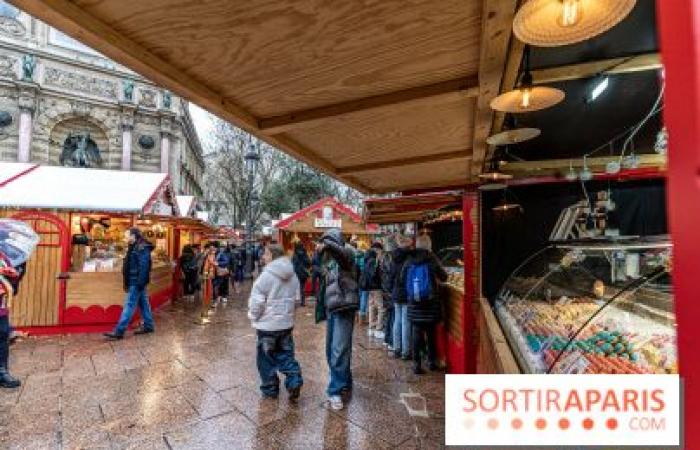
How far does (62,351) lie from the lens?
21.8 ft

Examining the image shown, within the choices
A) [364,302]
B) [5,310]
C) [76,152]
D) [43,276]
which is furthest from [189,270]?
[76,152]

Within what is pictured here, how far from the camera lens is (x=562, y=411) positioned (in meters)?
1.06

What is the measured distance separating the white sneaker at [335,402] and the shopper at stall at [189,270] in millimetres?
10044

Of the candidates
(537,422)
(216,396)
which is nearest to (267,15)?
(537,422)

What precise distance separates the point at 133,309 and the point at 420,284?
553 centimetres

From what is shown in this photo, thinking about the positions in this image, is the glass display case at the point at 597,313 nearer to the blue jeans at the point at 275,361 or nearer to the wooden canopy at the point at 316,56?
the wooden canopy at the point at 316,56

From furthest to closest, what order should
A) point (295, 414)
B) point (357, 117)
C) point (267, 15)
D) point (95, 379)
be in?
1. point (95, 379)
2. point (295, 414)
3. point (357, 117)
4. point (267, 15)

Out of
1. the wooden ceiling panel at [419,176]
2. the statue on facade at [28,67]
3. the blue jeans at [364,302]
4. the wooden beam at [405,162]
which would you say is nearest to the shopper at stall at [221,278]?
the blue jeans at [364,302]

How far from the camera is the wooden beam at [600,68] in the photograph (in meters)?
3.46

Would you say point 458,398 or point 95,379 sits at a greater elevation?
point 458,398

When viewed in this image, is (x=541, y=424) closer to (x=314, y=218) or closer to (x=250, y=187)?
(x=314, y=218)

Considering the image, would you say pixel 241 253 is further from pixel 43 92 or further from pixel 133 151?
pixel 43 92

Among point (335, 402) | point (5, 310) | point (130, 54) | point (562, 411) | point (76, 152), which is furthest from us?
point (76, 152)

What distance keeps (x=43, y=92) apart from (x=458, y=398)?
2652 centimetres
